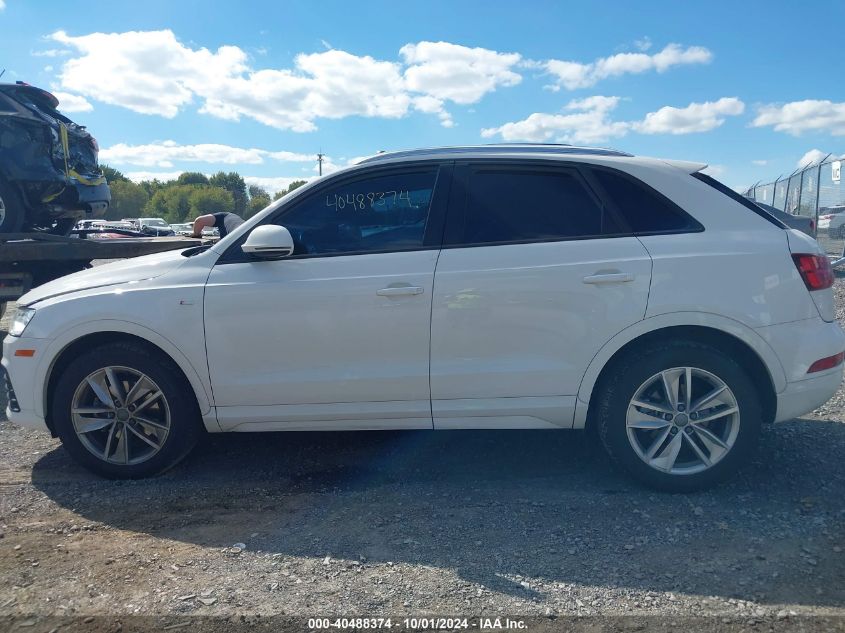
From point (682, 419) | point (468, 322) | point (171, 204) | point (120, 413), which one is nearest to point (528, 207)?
point (468, 322)

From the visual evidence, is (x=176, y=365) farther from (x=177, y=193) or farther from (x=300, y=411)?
(x=177, y=193)

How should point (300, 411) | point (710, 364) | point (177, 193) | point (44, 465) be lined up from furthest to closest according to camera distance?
point (177, 193) < point (44, 465) < point (300, 411) < point (710, 364)

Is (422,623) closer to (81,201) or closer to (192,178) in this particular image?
(81,201)

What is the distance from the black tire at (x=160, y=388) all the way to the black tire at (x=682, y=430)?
7.88 feet

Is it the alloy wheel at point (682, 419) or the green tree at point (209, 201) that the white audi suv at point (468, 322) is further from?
the green tree at point (209, 201)

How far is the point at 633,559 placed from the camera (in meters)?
3.05

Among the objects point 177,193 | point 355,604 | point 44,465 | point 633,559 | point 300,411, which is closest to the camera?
point 355,604

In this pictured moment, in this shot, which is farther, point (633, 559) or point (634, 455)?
point (634, 455)

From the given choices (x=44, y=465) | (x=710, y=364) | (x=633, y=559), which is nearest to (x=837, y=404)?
(x=710, y=364)

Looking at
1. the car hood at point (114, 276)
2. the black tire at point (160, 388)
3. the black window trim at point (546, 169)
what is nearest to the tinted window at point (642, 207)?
the black window trim at point (546, 169)

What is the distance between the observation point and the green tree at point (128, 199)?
74.1 meters

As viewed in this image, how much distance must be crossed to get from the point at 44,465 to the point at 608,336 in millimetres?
3657

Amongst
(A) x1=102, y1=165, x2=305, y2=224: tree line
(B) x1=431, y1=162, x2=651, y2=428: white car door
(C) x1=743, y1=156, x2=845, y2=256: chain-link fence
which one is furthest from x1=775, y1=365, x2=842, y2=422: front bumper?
(A) x1=102, y1=165, x2=305, y2=224: tree line

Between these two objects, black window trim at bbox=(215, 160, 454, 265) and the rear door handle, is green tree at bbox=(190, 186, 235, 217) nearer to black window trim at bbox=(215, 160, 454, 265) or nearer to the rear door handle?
black window trim at bbox=(215, 160, 454, 265)
